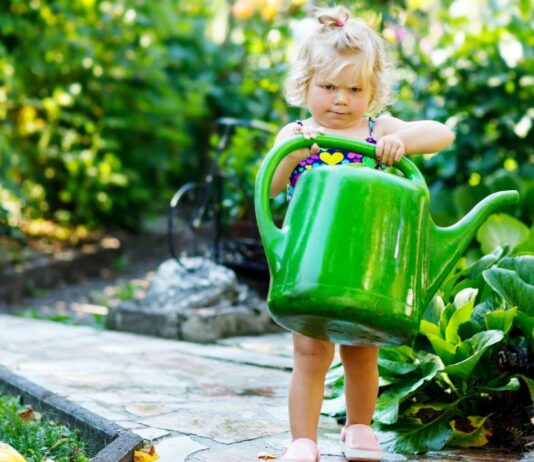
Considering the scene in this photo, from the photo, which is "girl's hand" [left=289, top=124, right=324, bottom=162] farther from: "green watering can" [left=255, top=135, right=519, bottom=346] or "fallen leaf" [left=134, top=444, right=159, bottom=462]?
"fallen leaf" [left=134, top=444, right=159, bottom=462]

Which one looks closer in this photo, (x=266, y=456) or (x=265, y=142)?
(x=266, y=456)

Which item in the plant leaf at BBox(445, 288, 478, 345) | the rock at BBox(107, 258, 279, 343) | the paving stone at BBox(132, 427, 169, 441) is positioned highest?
the plant leaf at BBox(445, 288, 478, 345)

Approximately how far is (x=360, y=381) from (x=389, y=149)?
1.78ft

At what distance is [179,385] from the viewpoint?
275 cm

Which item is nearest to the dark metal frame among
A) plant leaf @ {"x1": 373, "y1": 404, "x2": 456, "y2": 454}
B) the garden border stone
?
the garden border stone

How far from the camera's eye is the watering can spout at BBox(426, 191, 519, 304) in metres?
1.74

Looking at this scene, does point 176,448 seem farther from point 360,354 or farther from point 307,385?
point 360,354

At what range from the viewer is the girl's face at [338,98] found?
6.02ft

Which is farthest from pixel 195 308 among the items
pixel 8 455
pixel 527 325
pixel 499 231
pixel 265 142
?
pixel 8 455

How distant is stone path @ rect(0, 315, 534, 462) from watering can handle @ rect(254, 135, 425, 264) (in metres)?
0.54

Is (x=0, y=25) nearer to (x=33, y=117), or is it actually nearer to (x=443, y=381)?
(x=33, y=117)

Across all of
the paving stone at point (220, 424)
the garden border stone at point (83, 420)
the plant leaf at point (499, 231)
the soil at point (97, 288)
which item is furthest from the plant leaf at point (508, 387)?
the soil at point (97, 288)

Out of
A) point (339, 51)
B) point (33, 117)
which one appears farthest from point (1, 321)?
point (339, 51)

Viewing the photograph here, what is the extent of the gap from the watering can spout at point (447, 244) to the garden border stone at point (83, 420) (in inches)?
28.6
